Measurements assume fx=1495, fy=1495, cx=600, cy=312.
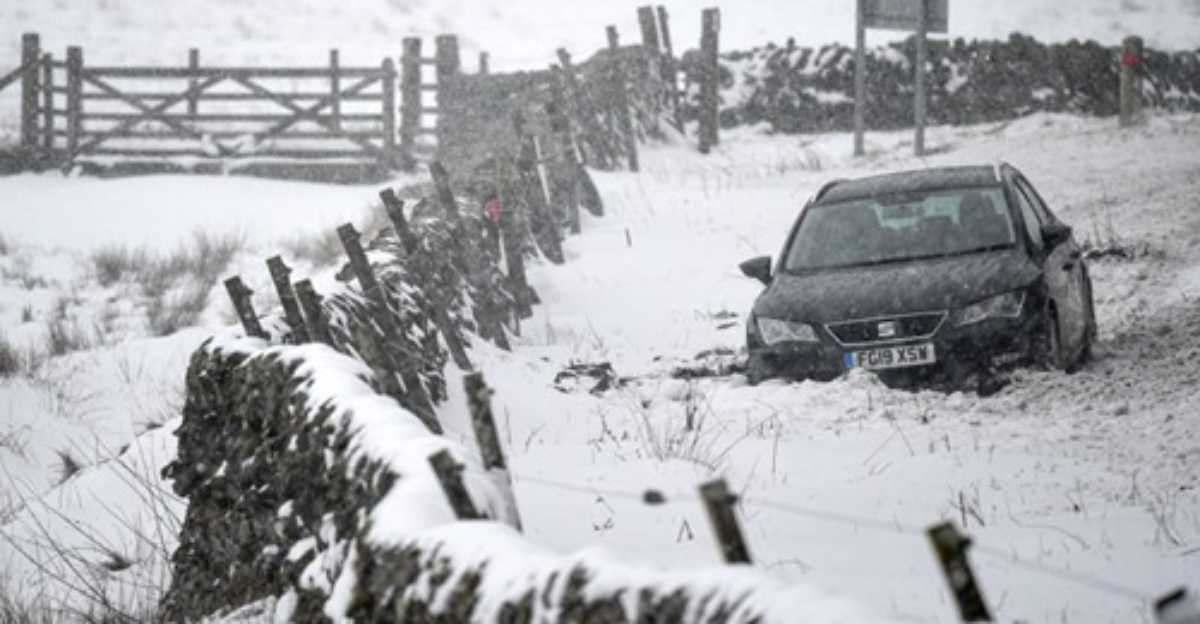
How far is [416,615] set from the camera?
3.48 m

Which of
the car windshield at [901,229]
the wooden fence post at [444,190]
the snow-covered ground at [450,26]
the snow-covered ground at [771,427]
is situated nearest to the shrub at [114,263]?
the snow-covered ground at [771,427]

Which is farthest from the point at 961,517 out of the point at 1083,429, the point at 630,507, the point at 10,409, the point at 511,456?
the point at 10,409

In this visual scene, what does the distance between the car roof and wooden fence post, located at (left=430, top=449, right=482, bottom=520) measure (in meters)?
7.20

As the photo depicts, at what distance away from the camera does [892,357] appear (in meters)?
8.88

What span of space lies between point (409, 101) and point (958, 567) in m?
23.2

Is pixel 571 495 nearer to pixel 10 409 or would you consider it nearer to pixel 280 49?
pixel 10 409

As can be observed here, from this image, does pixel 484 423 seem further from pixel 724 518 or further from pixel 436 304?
pixel 436 304

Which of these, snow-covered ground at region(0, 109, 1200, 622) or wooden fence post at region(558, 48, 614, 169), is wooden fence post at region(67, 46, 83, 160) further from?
wooden fence post at region(558, 48, 614, 169)

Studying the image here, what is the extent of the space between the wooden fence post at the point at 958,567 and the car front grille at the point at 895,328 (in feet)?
20.8

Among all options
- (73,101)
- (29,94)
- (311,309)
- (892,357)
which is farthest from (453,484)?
(29,94)

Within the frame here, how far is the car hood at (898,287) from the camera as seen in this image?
351 inches

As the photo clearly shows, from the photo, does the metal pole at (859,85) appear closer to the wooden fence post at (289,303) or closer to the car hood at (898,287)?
the car hood at (898,287)

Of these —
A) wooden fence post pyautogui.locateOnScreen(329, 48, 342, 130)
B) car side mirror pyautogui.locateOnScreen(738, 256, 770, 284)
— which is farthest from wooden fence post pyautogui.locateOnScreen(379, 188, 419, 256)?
wooden fence post pyautogui.locateOnScreen(329, 48, 342, 130)

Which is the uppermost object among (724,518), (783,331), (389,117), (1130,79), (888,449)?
(1130,79)
